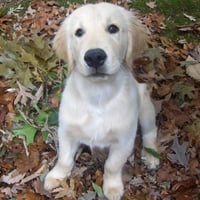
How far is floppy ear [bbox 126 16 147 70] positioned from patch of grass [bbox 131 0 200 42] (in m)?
1.85

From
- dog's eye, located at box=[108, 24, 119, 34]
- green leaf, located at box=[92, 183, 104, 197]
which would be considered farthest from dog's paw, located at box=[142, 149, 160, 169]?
dog's eye, located at box=[108, 24, 119, 34]

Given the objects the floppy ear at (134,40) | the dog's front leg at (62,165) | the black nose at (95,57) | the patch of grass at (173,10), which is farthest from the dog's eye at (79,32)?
the patch of grass at (173,10)

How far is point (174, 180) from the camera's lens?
4070mm

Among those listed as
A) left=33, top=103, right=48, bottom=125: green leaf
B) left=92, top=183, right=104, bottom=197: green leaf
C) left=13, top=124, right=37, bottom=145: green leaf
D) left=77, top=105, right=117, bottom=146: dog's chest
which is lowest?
left=92, top=183, right=104, bottom=197: green leaf

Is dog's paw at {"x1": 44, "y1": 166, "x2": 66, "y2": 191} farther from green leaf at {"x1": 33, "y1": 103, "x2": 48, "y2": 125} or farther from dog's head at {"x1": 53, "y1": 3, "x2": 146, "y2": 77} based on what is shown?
dog's head at {"x1": 53, "y1": 3, "x2": 146, "y2": 77}

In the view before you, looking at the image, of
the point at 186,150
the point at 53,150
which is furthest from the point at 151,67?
the point at 53,150

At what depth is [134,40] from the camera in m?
3.55

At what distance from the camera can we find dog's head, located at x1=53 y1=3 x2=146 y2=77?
317cm

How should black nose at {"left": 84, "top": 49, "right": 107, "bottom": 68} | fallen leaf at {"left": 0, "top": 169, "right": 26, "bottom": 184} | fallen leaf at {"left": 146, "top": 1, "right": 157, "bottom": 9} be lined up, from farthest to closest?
fallen leaf at {"left": 146, "top": 1, "right": 157, "bottom": 9} < fallen leaf at {"left": 0, "top": 169, "right": 26, "bottom": 184} < black nose at {"left": 84, "top": 49, "right": 107, "bottom": 68}

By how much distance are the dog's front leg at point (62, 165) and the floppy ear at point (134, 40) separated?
2.64 ft

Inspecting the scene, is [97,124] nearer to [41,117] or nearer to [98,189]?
[98,189]

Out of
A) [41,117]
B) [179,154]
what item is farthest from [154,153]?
[41,117]

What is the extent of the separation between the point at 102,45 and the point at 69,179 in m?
1.34

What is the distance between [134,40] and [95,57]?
53 centimetres
